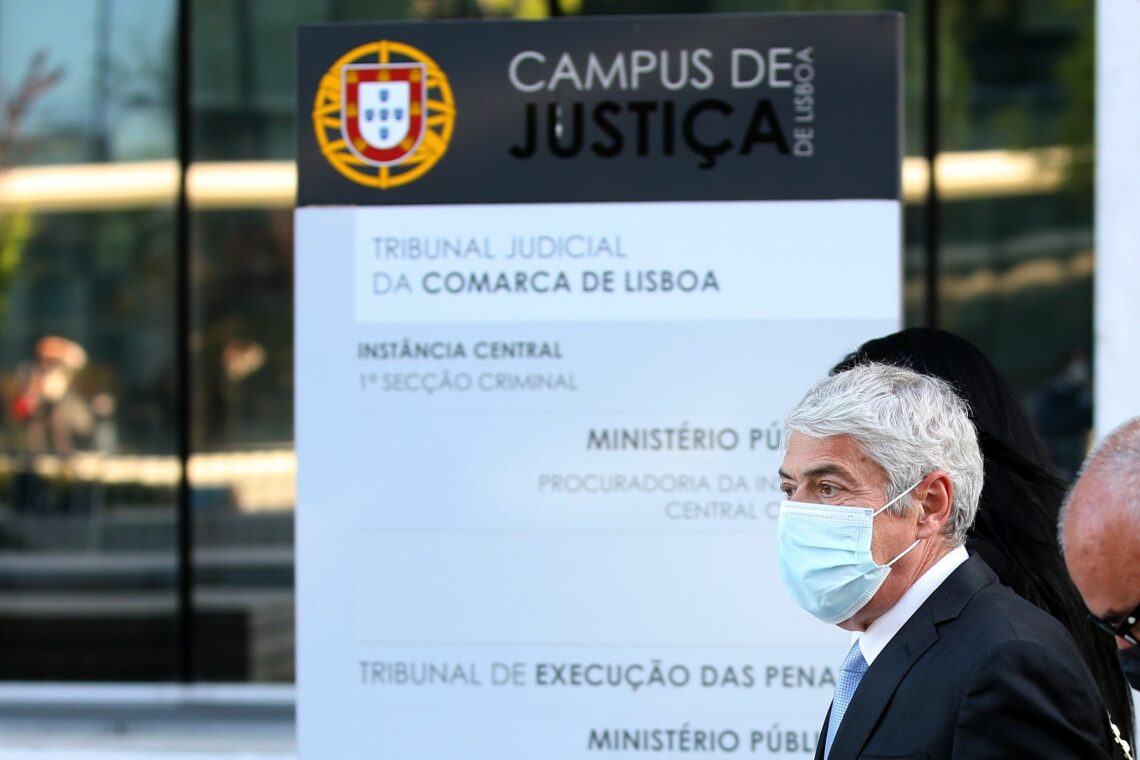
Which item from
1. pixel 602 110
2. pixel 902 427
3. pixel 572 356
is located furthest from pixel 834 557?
pixel 602 110

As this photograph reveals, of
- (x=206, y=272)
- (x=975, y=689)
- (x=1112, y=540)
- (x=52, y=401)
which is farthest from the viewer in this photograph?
(x=52, y=401)

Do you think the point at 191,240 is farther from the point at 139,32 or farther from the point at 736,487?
the point at 736,487

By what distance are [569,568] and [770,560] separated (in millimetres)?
→ 450

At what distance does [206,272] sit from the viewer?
297 inches

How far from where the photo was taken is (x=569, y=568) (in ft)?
10.3

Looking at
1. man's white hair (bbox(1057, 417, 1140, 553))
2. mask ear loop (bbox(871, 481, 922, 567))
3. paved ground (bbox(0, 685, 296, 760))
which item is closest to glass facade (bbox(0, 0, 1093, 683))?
paved ground (bbox(0, 685, 296, 760))

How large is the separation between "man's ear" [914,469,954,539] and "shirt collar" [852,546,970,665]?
0.05m

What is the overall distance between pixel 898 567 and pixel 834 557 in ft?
0.31

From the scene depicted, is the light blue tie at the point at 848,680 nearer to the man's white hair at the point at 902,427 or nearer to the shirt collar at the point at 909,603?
the shirt collar at the point at 909,603

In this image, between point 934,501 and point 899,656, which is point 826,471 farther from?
point 899,656

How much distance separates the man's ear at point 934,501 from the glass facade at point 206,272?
487cm

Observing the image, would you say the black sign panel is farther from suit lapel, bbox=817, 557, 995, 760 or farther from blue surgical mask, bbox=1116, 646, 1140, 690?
blue surgical mask, bbox=1116, 646, 1140, 690

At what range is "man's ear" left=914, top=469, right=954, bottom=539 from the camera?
6.49 ft

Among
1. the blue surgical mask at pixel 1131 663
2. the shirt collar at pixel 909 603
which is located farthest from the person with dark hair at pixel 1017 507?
the blue surgical mask at pixel 1131 663
